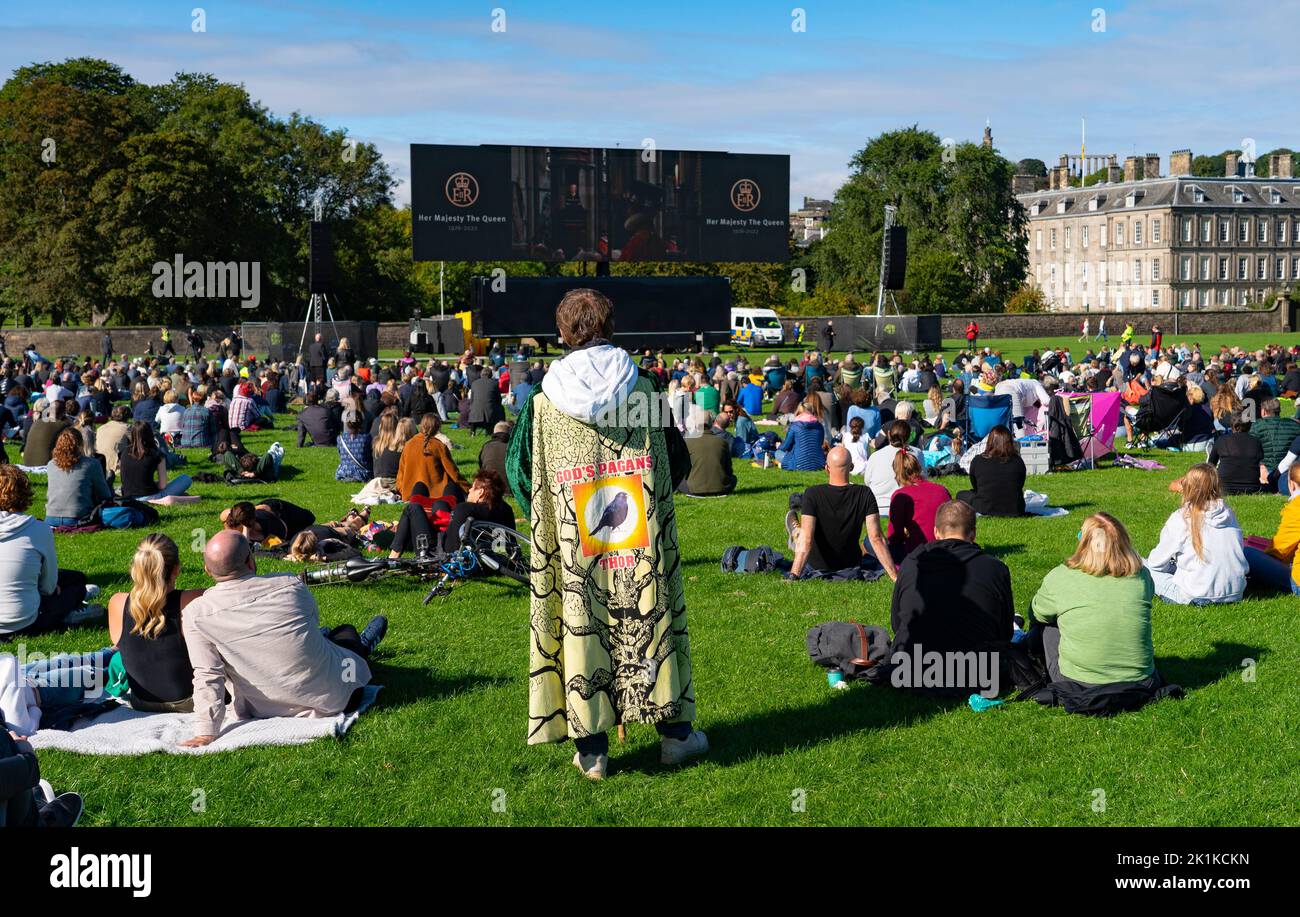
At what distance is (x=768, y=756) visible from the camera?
20.7 ft

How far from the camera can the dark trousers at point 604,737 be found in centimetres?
592

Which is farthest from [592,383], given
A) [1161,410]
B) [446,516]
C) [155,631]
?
[1161,410]

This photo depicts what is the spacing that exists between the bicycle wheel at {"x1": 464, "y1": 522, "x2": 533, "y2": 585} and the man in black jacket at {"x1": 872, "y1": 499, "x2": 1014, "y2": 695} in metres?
3.46

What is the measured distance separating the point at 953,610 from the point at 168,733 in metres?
4.16

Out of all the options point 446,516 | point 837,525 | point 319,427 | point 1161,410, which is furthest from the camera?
point 319,427

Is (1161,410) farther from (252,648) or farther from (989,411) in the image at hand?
(252,648)

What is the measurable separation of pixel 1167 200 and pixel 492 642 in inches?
4615

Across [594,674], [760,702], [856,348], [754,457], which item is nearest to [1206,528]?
[760,702]

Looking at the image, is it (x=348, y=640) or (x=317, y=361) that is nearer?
(x=348, y=640)

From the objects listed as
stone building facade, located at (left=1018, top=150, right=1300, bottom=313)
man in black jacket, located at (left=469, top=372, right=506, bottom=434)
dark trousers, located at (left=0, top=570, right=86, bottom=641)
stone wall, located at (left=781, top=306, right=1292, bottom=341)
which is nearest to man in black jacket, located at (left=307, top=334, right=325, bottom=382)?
man in black jacket, located at (left=469, top=372, right=506, bottom=434)

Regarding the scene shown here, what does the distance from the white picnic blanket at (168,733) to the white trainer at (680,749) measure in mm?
1722

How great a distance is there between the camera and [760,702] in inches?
285

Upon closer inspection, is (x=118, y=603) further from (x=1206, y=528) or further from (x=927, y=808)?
(x=1206, y=528)

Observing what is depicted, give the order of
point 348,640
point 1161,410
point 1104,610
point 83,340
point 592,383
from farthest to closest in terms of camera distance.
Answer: point 83,340
point 1161,410
point 348,640
point 1104,610
point 592,383
